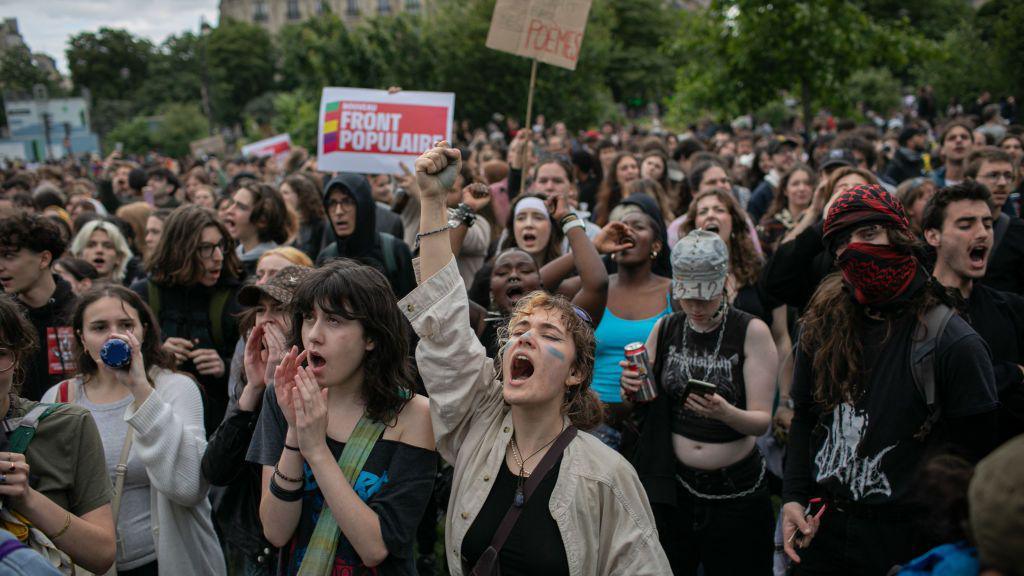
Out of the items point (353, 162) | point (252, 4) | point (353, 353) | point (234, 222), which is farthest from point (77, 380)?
point (252, 4)

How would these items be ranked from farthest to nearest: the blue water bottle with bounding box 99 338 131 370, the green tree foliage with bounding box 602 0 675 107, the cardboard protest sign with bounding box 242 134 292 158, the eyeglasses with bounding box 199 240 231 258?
1. the green tree foliage with bounding box 602 0 675 107
2. the cardboard protest sign with bounding box 242 134 292 158
3. the eyeglasses with bounding box 199 240 231 258
4. the blue water bottle with bounding box 99 338 131 370

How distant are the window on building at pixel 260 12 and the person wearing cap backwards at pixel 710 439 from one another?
314 feet

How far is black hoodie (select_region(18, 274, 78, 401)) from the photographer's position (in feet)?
14.7

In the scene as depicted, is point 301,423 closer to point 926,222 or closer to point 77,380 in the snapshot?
point 77,380

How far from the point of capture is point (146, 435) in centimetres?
339

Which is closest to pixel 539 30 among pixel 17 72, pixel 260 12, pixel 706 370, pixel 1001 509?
pixel 706 370

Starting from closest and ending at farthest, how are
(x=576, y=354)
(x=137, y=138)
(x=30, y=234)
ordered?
1. (x=576, y=354)
2. (x=30, y=234)
3. (x=137, y=138)

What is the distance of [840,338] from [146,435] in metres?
2.86

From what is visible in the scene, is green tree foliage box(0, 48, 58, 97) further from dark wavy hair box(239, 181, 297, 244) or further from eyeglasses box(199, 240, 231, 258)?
eyeglasses box(199, 240, 231, 258)

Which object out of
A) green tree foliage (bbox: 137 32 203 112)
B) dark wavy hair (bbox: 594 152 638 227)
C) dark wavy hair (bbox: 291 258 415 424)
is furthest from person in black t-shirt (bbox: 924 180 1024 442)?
green tree foliage (bbox: 137 32 203 112)

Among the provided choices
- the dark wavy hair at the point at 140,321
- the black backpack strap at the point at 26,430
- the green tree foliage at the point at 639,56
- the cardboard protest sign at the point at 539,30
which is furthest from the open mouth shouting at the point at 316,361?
the green tree foliage at the point at 639,56

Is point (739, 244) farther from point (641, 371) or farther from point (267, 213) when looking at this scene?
point (267, 213)

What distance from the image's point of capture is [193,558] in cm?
362

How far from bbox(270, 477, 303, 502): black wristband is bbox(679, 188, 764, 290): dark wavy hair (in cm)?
345
